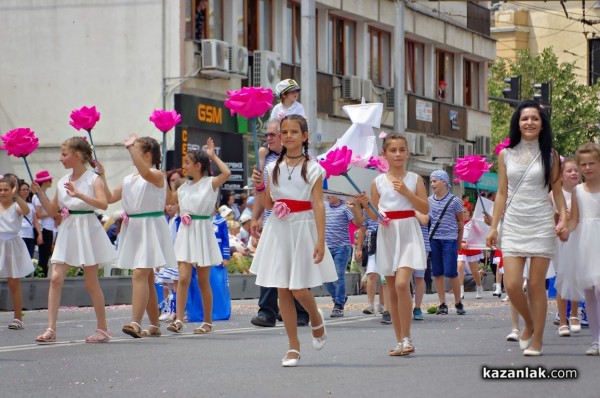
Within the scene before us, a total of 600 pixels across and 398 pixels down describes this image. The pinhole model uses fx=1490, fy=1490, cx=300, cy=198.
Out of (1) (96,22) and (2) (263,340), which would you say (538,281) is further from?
(1) (96,22)

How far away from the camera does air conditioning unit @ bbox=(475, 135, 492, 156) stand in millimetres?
53356

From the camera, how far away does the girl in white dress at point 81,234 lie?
44.4 feet

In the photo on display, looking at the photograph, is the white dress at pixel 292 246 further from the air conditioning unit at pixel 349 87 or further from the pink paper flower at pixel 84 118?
the air conditioning unit at pixel 349 87

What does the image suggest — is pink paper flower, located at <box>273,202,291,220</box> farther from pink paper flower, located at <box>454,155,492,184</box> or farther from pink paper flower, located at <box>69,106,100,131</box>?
pink paper flower, located at <box>454,155,492,184</box>

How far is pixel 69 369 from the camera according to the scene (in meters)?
10.9

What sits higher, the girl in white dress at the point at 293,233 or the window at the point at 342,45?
the window at the point at 342,45

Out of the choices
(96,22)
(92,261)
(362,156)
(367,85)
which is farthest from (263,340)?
(367,85)

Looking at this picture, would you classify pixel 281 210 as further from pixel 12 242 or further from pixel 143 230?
pixel 12 242

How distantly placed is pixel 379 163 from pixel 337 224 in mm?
3857

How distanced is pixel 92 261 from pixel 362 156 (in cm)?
329

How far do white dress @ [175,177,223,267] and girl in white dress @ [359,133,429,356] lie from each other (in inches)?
128

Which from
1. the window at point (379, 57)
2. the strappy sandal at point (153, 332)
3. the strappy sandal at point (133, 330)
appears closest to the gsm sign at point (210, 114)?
the window at point (379, 57)

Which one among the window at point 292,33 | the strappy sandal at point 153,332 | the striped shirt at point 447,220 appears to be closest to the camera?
the strappy sandal at point 153,332

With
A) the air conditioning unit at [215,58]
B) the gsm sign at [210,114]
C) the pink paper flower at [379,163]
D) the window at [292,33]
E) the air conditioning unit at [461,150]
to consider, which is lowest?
the pink paper flower at [379,163]
